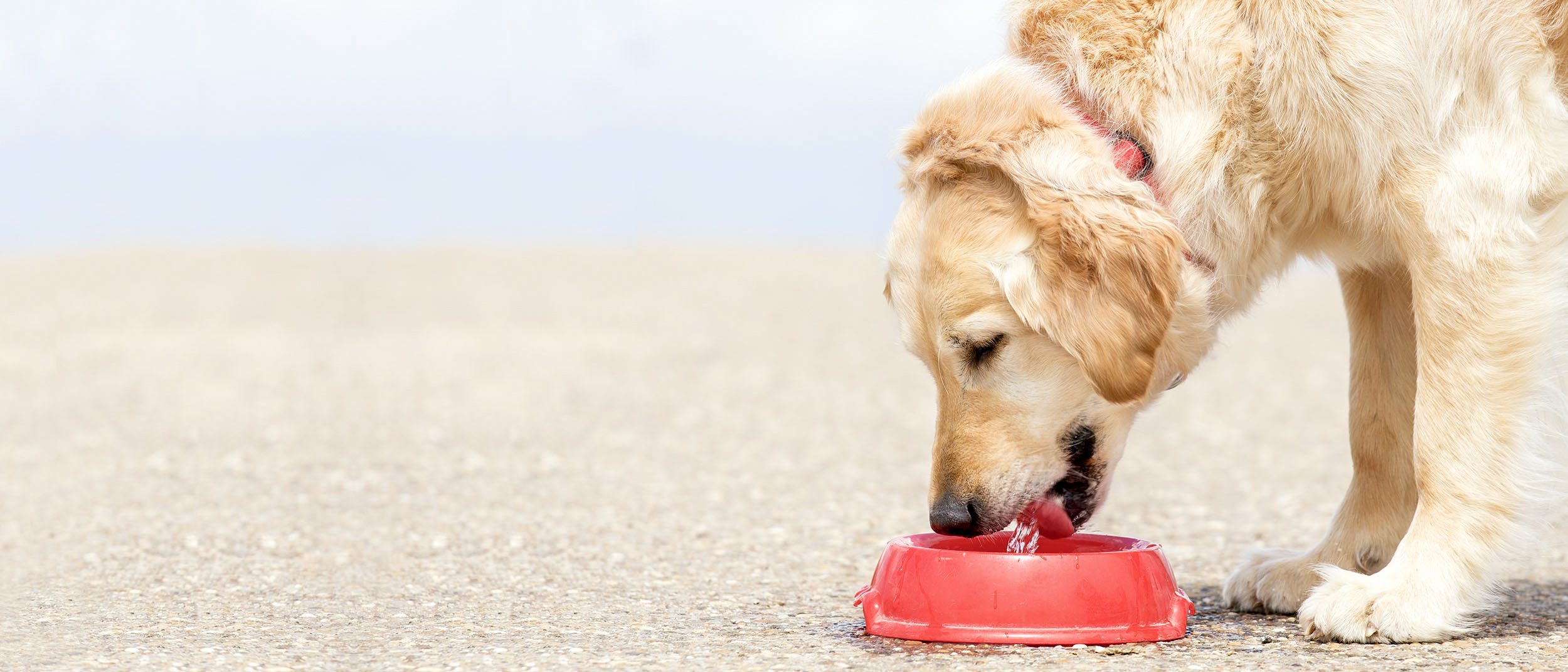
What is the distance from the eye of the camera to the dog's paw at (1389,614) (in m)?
3.04

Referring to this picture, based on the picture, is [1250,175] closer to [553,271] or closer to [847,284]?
[847,284]

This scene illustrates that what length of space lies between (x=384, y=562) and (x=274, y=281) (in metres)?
12.9

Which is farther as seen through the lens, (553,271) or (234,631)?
(553,271)

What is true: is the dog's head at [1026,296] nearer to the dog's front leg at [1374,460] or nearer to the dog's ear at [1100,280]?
the dog's ear at [1100,280]

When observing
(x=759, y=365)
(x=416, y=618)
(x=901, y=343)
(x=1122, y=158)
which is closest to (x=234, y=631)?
(x=416, y=618)

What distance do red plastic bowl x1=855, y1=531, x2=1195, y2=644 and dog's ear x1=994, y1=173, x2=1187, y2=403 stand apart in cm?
38

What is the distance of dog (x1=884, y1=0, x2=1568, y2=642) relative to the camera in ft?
9.98

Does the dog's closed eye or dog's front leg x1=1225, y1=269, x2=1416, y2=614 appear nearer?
the dog's closed eye

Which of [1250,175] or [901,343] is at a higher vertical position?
[1250,175]

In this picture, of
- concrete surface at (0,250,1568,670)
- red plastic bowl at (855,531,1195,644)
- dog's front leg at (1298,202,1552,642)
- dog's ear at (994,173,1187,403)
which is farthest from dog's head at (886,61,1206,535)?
dog's front leg at (1298,202,1552,642)

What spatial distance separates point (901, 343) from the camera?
11.0 ft

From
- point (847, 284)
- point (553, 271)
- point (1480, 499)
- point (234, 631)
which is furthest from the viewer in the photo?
point (553, 271)

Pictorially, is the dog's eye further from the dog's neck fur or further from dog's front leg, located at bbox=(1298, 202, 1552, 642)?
dog's front leg, located at bbox=(1298, 202, 1552, 642)

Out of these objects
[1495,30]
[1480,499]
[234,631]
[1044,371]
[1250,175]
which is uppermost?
[1495,30]
